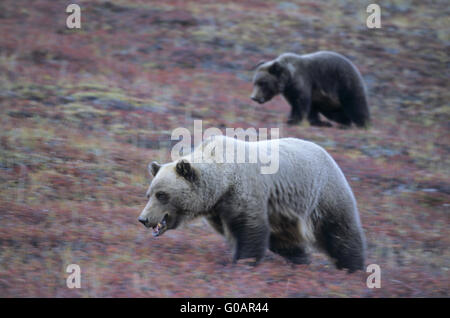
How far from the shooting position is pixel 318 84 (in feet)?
48.7

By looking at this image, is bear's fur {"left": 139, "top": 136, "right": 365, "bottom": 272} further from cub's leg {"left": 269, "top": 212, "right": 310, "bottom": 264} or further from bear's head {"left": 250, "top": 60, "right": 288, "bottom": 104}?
bear's head {"left": 250, "top": 60, "right": 288, "bottom": 104}

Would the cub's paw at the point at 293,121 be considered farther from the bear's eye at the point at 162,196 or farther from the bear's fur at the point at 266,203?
the bear's eye at the point at 162,196

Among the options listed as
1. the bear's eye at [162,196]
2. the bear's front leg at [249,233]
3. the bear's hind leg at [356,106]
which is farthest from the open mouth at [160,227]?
the bear's hind leg at [356,106]

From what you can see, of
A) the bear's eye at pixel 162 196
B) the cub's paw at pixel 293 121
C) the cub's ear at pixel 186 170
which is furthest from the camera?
the cub's paw at pixel 293 121

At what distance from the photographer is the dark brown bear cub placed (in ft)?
48.5

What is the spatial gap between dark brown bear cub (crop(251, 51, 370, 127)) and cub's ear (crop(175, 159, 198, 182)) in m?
8.58

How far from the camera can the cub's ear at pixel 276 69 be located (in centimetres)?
1493

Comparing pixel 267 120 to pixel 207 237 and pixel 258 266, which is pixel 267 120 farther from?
pixel 258 266

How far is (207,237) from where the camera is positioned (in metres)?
8.12

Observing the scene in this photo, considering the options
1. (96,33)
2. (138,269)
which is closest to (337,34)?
(96,33)

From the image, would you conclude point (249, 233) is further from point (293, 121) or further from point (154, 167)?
point (293, 121)

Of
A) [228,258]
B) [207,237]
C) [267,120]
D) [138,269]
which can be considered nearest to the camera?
[138,269]

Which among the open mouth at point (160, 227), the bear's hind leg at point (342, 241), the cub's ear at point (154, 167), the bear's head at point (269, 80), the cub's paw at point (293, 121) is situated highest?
the bear's head at point (269, 80)
